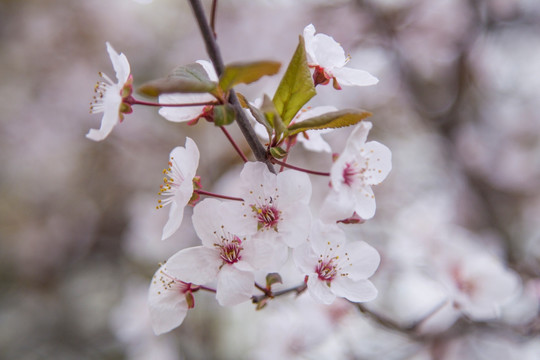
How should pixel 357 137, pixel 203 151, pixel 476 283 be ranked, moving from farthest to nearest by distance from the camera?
1. pixel 203 151
2. pixel 476 283
3. pixel 357 137

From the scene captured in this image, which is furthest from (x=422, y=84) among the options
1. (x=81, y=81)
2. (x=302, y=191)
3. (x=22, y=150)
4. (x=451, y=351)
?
(x=22, y=150)

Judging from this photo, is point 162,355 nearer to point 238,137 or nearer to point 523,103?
point 238,137

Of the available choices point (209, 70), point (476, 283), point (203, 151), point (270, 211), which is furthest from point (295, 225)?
point (203, 151)

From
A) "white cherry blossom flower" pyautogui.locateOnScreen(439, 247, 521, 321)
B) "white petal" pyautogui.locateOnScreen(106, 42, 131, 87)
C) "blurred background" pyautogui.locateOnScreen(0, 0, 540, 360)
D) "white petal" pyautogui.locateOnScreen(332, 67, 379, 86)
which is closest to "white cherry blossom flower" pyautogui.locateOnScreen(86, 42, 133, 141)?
"white petal" pyautogui.locateOnScreen(106, 42, 131, 87)

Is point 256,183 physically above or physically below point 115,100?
below

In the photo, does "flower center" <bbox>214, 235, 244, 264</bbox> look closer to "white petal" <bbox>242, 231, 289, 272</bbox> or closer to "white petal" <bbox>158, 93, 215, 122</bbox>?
"white petal" <bbox>242, 231, 289, 272</bbox>

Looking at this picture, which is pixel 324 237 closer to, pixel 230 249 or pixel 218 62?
pixel 230 249

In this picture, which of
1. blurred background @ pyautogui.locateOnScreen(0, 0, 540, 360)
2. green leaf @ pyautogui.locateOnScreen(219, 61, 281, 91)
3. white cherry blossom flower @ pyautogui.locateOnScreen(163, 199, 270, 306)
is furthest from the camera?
blurred background @ pyautogui.locateOnScreen(0, 0, 540, 360)
